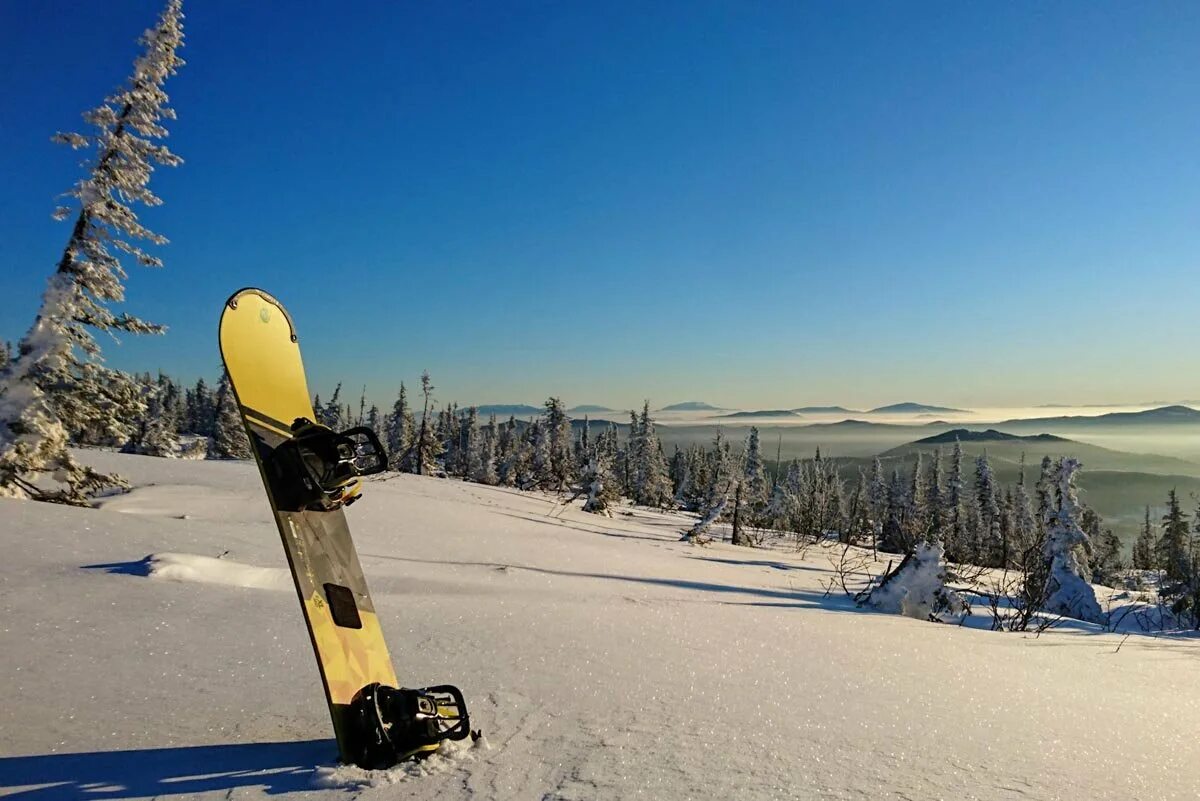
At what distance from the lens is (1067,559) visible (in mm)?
20391

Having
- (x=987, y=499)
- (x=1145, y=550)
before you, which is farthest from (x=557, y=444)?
(x=1145, y=550)

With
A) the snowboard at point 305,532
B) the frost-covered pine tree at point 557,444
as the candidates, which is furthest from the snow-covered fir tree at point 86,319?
the frost-covered pine tree at point 557,444

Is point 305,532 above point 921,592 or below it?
above

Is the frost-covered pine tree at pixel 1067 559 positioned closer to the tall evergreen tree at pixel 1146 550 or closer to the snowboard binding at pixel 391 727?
the snowboard binding at pixel 391 727

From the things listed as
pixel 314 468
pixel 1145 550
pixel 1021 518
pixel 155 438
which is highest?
pixel 314 468

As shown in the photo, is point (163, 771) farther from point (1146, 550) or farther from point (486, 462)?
point (1146, 550)

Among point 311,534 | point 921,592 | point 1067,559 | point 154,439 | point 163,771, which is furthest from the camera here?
point 154,439

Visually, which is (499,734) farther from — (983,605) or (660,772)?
(983,605)

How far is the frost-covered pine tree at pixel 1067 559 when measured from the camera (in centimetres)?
1401

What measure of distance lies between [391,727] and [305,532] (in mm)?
1022

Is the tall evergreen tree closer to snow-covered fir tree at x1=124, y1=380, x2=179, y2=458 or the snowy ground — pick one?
the snowy ground

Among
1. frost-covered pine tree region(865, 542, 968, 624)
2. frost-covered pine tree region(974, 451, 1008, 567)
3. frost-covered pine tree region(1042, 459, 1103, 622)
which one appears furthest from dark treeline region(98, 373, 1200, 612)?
frost-covered pine tree region(865, 542, 968, 624)

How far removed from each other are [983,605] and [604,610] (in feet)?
23.8

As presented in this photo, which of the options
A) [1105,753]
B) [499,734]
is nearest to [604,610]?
[499,734]
